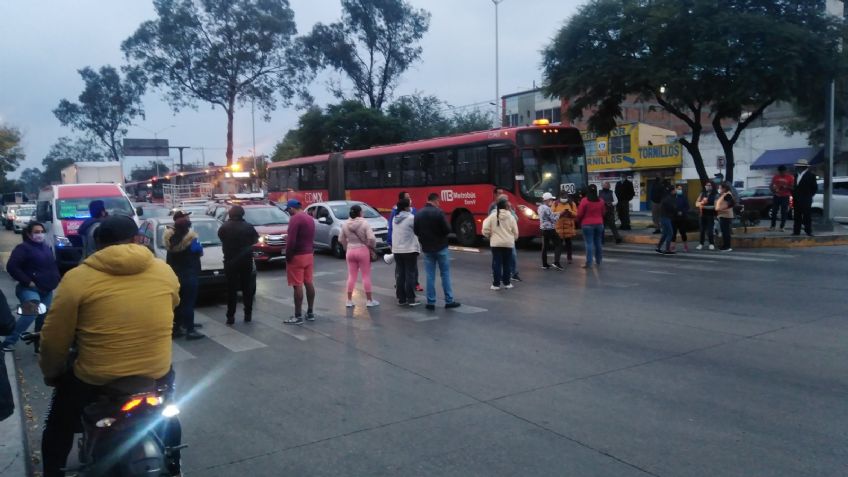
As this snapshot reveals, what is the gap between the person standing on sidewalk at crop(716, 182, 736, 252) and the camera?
1547 centimetres

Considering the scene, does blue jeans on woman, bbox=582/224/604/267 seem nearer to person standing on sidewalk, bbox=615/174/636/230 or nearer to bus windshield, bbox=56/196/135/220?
person standing on sidewalk, bbox=615/174/636/230

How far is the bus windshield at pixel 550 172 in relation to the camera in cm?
1819

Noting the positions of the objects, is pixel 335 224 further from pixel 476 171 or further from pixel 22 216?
pixel 22 216

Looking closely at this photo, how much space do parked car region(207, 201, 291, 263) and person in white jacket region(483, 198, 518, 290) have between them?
5.20m

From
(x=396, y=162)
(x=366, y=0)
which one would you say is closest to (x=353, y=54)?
(x=366, y=0)

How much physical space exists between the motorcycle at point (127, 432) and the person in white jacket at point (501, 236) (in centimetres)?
825

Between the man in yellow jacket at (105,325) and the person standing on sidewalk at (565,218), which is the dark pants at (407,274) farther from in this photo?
the man in yellow jacket at (105,325)

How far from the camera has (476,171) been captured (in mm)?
19516

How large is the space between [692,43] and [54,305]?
59.1ft

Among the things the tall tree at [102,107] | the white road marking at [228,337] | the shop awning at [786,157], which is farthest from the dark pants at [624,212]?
the tall tree at [102,107]

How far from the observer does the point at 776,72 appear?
1691 cm

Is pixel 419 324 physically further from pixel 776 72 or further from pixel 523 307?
pixel 776 72

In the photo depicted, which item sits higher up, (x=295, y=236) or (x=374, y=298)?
(x=295, y=236)

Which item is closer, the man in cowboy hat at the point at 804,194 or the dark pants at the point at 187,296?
the dark pants at the point at 187,296
